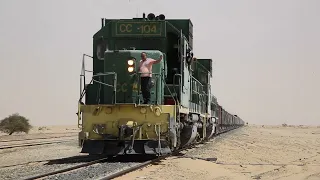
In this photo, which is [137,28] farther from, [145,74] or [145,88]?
[145,88]

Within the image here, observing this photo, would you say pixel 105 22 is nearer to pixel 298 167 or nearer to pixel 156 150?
pixel 156 150

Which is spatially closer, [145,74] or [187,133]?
[145,74]

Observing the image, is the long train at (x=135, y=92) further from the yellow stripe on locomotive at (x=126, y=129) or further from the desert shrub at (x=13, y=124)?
the desert shrub at (x=13, y=124)

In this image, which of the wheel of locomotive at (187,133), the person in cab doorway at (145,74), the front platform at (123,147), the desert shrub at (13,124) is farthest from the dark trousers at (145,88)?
the desert shrub at (13,124)

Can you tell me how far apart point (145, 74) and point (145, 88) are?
334mm

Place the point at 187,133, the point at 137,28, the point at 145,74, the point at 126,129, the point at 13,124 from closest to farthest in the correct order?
the point at 126,129 → the point at 145,74 → the point at 137,28 → the point at 187,133 → the point at 13,124

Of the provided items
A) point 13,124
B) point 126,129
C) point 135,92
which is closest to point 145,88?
point 135,92

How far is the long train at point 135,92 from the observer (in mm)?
10938

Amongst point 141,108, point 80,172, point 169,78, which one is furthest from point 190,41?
point 80,172

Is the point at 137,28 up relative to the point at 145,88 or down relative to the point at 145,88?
up

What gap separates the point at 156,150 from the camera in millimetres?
10789

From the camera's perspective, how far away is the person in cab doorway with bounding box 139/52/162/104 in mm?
11297

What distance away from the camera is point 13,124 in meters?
42.7

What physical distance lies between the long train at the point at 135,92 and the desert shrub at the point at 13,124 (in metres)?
32.0
